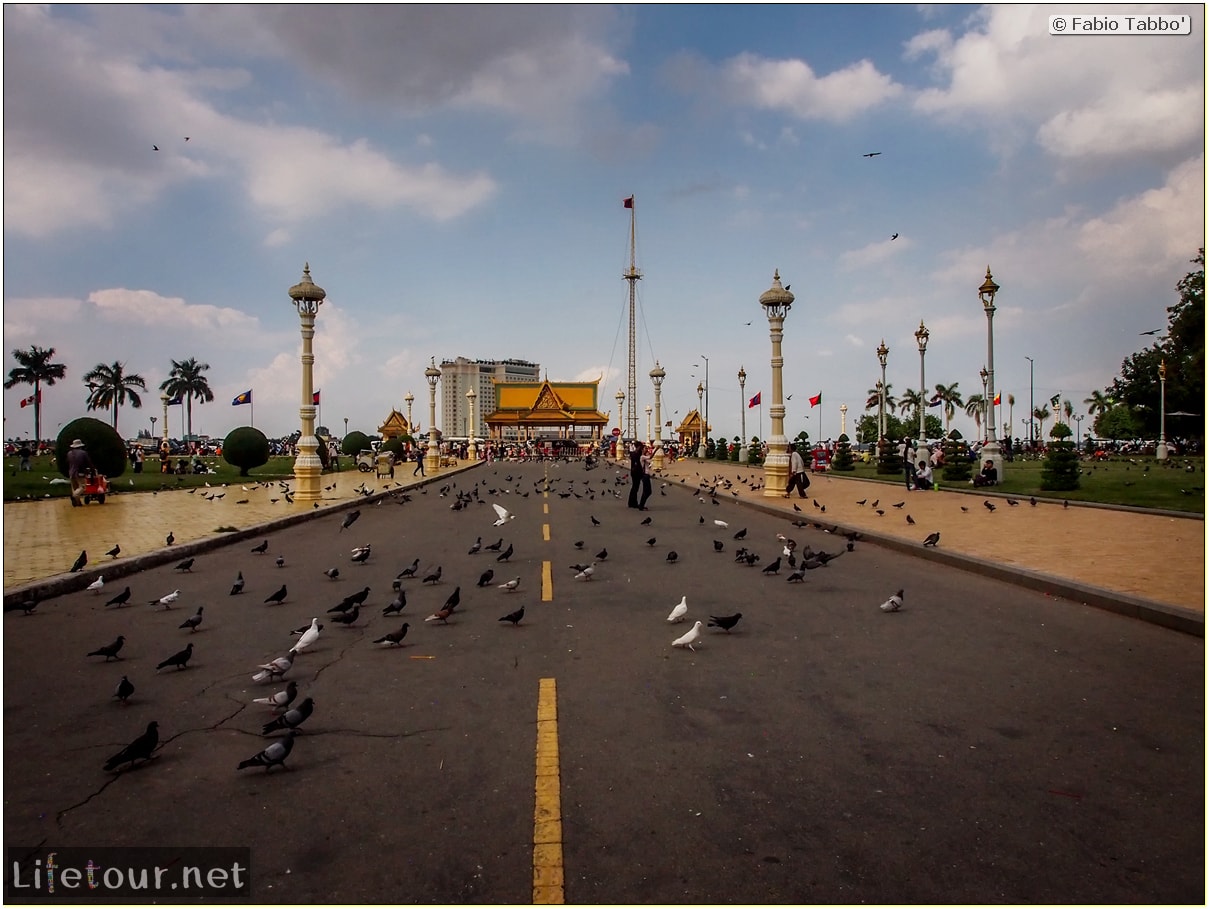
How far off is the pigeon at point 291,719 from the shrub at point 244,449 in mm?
37274

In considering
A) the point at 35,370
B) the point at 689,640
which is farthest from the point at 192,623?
the point at 35,370

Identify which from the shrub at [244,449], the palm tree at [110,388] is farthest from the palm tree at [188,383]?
the shrub at [244,449]

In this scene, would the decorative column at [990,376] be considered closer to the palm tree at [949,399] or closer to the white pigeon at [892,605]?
the white pigeon at [892,605]

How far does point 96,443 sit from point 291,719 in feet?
86.3

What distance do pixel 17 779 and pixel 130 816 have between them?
3.37 feet

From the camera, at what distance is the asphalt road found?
3141 mm

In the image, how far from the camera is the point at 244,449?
38438mm

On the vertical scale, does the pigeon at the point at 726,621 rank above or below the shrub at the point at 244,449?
below

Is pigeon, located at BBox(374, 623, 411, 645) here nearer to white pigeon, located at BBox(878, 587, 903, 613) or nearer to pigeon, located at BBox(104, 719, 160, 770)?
pigeon, located at BBox(104, 719, 160, 770)

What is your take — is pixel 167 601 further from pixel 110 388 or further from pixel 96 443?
pixel 110 388

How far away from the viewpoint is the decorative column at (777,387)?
24625 mm

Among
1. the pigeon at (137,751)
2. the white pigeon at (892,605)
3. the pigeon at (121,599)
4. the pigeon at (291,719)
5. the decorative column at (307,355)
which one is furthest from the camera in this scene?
the decorative column at (307,355)

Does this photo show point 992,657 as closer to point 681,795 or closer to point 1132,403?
point 681,795

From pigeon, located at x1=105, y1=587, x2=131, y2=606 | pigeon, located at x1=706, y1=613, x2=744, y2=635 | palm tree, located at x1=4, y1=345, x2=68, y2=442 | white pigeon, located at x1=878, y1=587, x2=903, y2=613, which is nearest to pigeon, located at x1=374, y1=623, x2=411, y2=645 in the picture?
pigeon, located at x1=706, y1=613, x2=744, y2=635
